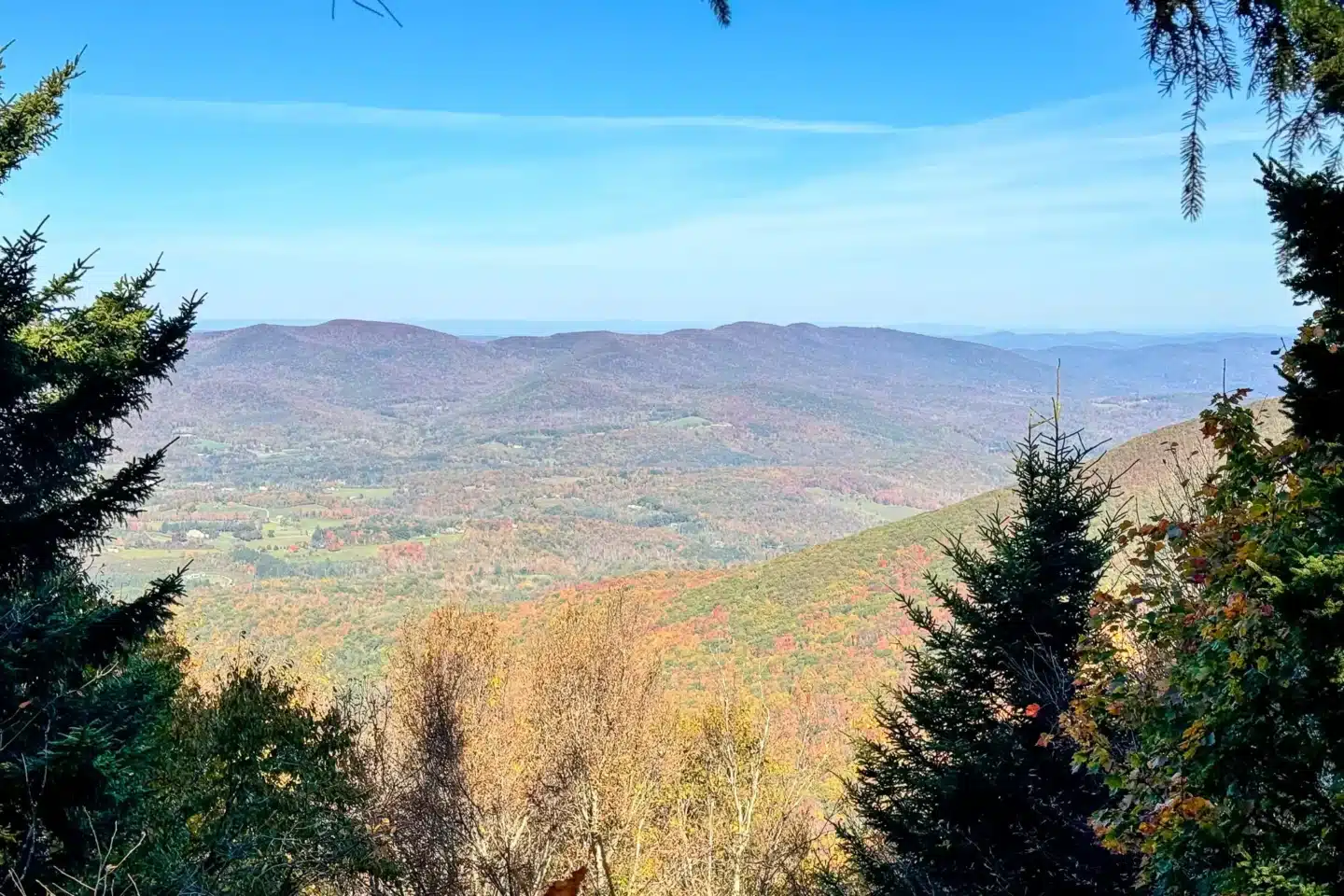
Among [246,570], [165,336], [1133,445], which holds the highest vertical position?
[165,336]

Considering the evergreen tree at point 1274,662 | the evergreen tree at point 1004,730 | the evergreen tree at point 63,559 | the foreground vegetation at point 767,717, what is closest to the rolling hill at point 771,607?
the foreground vegetation at point 767,717

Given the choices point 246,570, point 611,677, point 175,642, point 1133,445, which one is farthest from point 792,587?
point 246,570

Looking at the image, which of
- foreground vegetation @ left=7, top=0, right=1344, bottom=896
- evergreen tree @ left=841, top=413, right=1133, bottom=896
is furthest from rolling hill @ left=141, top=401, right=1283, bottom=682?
evergreen tree @ left=841, top=413, right=1133, bottom=896

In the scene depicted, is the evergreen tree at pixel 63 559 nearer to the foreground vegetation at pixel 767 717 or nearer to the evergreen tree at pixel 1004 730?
the foreground vegetation at pixel 767 717

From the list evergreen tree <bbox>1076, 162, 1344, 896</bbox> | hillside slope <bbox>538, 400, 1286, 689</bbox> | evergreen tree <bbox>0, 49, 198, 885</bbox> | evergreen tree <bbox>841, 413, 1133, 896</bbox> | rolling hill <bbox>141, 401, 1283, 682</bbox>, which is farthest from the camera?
hillside slope <bbox>538, 400, 1286, 689</bbox>

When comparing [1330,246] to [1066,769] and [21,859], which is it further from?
[21,859]

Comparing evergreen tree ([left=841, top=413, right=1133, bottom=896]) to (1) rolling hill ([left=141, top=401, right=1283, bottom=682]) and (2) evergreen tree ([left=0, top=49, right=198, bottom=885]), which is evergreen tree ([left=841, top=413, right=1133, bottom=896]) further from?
(1) rolling hill ([left=141, top=401, right=1283, bottom=682])
